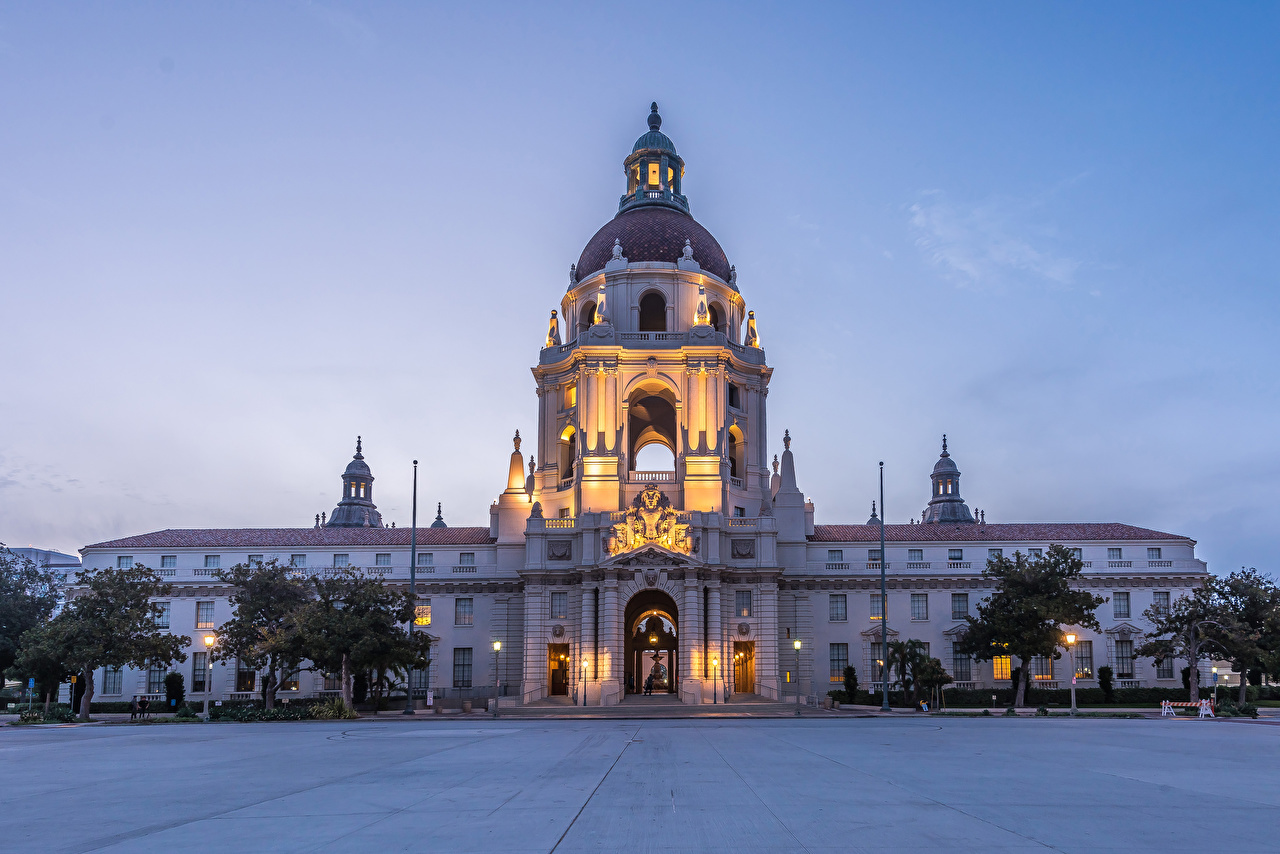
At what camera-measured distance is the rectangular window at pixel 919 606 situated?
78.2 metres

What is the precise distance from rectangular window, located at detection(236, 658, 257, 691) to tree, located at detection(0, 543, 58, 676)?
1331 centimetres

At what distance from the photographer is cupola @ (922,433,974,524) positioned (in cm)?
13088

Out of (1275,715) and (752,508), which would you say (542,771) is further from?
(752,508)

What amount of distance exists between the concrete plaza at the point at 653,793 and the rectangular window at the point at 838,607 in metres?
42.2

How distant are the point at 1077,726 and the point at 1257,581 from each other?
35206 mm

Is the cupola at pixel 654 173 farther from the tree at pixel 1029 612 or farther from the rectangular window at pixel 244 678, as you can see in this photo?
the rectangular window at pixel 244 678

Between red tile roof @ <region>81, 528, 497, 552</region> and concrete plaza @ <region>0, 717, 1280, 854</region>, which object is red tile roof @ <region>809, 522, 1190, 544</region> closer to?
red tile roof @ <region>81, 528, 497, 552</region>

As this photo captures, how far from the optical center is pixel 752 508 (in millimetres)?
80938

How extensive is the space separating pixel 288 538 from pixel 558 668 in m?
24.9

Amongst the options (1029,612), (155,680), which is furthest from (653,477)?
(155,680)

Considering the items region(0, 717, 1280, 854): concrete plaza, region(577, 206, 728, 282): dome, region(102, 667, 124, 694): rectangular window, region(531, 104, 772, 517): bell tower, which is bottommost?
region(102, 667, 124, 694): rectangular window

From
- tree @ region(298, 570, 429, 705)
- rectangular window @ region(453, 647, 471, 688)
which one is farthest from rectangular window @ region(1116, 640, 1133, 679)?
tree @ region(298, 570, 429, 705)

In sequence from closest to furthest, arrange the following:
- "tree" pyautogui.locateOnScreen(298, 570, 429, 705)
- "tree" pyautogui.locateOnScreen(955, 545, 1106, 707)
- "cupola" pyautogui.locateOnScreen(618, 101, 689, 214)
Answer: "tree" pyautogui.locateOnScreen(298, 570, 429, 705)
"tree" pyautogui.locateOnScreen(955, 545, 1106, 707)
"cupola" pyautogui.locateOnScreen(618, 101, 689, 214)

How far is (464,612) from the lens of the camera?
79.1 meters
